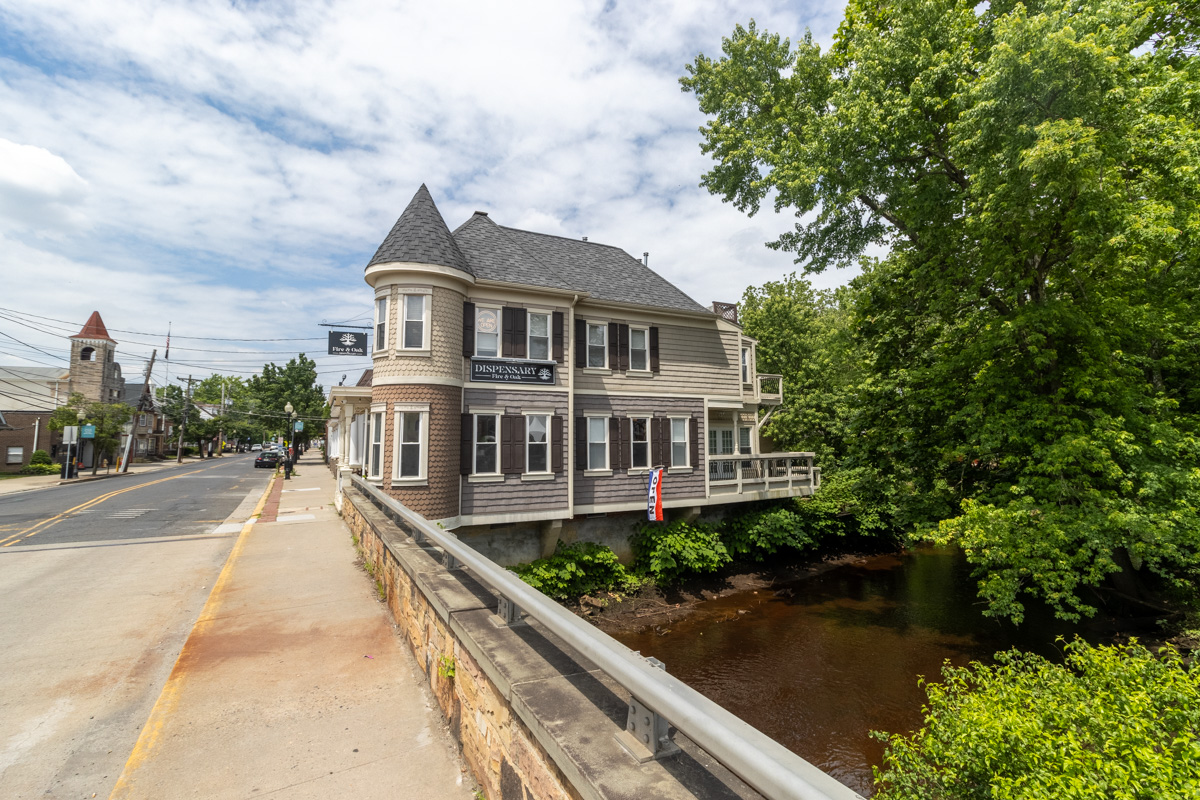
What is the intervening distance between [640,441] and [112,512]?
1713cm

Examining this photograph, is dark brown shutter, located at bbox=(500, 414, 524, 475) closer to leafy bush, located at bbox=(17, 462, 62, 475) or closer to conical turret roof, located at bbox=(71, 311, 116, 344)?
leafy bush, located at bbox=(17, 462, 62, 475)

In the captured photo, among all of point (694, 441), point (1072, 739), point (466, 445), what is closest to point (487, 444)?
point (466, 445)

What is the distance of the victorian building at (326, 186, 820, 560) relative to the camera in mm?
14055

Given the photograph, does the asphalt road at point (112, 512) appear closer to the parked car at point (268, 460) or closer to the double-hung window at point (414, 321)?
the double-hung window at point (414, 321)

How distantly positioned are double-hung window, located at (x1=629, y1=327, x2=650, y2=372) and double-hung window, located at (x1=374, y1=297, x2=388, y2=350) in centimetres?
755

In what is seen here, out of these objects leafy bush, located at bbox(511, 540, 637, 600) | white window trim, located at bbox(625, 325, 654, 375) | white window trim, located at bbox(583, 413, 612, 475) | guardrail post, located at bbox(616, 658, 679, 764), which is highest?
white window trim, located at bbox(625, 325, 654, 375)

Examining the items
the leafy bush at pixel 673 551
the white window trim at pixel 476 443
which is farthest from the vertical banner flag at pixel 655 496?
the white window trim at pixel 476 443

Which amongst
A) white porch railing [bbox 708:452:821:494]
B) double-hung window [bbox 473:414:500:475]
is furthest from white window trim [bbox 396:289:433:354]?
white porch railing [bbox 708:452:821:494]

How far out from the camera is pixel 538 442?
1573cm

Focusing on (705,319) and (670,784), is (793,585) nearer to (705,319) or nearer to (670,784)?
(705,319)

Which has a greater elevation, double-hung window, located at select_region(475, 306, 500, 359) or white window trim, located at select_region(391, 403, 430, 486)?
double-hung window, located at select_region(475, 306, 500, 359)

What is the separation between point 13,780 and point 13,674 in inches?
96.9

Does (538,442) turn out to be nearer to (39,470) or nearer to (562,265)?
(562,265)

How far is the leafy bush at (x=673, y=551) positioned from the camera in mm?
17750
